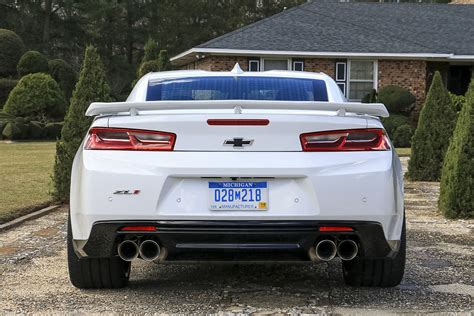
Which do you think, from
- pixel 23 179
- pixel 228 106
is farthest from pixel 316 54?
pixel 228 106

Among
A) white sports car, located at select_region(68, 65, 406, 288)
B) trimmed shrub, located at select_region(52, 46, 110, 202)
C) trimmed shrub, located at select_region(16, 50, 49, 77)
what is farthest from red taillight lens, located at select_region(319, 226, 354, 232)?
trimmed shrub, located at select_region(16, 50, 49, 77)

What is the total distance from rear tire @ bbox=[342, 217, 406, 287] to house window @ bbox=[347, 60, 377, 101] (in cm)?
2054

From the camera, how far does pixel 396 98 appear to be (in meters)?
23.5

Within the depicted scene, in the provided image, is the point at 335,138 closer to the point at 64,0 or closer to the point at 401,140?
the point at 401,140

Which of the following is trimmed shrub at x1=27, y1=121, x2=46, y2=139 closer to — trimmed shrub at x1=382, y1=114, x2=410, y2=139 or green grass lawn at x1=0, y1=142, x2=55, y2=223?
green grass lawn at x1=0, y1=142, x2=55, y2=223

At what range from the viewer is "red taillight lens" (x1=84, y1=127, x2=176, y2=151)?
3.99m

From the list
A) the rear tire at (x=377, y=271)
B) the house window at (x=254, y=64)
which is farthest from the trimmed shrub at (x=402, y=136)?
the rear tire at (x=377, y=271)

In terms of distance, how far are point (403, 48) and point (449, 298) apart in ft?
69.5

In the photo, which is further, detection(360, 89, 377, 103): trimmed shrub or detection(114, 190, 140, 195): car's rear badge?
detection(360, 89, 377, 103): trimmed shrub

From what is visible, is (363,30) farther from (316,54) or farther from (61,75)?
(61,75)

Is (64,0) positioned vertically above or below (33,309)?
above

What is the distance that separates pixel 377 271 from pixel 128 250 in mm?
1726

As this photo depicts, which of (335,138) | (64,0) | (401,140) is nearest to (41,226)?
(335,138)

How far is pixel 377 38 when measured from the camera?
25.5 m
